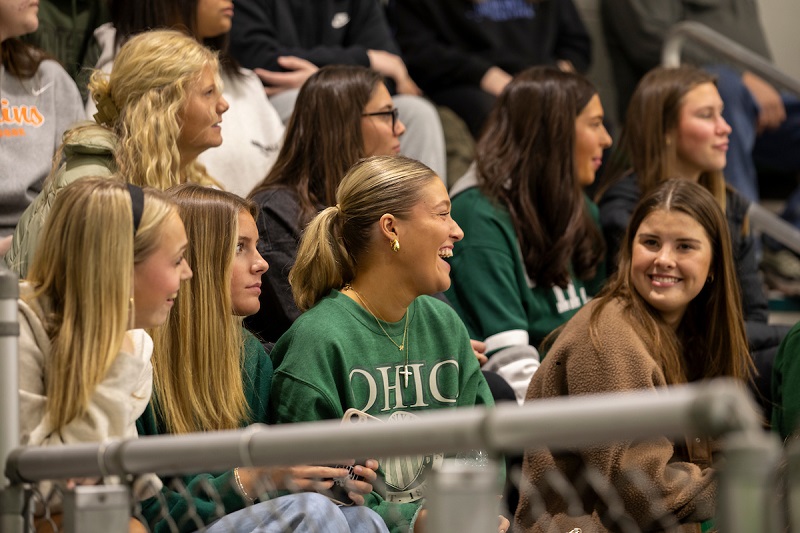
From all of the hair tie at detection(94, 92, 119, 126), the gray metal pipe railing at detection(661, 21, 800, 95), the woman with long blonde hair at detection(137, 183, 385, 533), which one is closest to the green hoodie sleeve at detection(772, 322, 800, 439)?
the woman with long blonde hair at detection(137, 183, 385, 533)

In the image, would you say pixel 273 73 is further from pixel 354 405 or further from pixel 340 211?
pixel 354 405

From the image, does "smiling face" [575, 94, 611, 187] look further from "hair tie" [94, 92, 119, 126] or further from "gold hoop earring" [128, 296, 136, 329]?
"gold hoop earring" [128, 296, 136, 329]

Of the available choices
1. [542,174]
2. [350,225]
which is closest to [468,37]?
[542,174]

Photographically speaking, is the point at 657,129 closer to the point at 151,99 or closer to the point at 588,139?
the point at 588,139

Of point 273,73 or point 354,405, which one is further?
point 273,73

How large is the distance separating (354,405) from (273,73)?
1865 mm

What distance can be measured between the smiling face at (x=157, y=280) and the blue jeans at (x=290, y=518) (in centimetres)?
34

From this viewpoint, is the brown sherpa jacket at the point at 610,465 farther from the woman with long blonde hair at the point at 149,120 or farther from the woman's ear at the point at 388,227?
the woman with long blonde hair at the point at 149,120

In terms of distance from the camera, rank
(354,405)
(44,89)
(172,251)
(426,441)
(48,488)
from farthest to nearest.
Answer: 1. (44,89)
2. (354,405)
3. (172,251)
4. (48,488)
5. (426,441)

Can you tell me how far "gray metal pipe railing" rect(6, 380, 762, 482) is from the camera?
1180 millimetres

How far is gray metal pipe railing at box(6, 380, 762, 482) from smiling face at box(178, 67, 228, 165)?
1.57 metres

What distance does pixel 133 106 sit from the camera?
2947mm

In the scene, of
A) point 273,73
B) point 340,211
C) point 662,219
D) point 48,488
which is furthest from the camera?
point 273,73

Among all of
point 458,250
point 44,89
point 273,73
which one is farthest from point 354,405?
point 273,73
